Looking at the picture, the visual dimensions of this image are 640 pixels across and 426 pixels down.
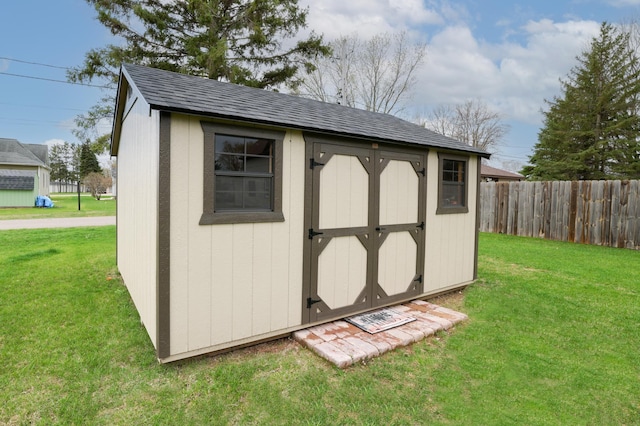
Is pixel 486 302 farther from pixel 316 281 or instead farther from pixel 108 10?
pixel 108 10

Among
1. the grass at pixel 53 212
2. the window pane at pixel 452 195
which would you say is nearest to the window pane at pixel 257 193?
the window pane at pixel 452 195

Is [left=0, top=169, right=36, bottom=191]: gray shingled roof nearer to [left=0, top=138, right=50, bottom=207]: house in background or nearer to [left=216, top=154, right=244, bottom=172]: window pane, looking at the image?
[left=0, top=138, right=50, bottom=207]: house in background

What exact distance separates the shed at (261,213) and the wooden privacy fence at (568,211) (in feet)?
22.2

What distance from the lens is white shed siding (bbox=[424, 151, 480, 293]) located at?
5.12 m

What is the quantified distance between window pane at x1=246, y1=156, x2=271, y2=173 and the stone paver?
6.02 feet

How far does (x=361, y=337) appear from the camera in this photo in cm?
368

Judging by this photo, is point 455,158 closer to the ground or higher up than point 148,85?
closer to the ground

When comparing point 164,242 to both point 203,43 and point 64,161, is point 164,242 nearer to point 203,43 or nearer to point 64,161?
point 203,43

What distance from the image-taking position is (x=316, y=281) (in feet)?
12.8

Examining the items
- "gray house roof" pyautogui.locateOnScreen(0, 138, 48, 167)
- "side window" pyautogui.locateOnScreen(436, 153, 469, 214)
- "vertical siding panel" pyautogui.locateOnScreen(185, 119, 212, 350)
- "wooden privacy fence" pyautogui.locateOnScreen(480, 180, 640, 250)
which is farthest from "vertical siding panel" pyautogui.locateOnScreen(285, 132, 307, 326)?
"gray house roof" pyautogui.locateOnScreen(0, 138, 48, 167)

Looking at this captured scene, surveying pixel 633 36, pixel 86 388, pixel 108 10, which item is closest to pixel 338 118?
pixel 86 388

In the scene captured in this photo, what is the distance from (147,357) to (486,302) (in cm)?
452

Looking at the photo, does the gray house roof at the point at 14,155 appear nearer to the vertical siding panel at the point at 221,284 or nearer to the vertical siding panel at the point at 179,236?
the vertical siding panel at the point at 179,236

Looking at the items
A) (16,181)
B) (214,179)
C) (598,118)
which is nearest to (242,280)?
(214,179)
